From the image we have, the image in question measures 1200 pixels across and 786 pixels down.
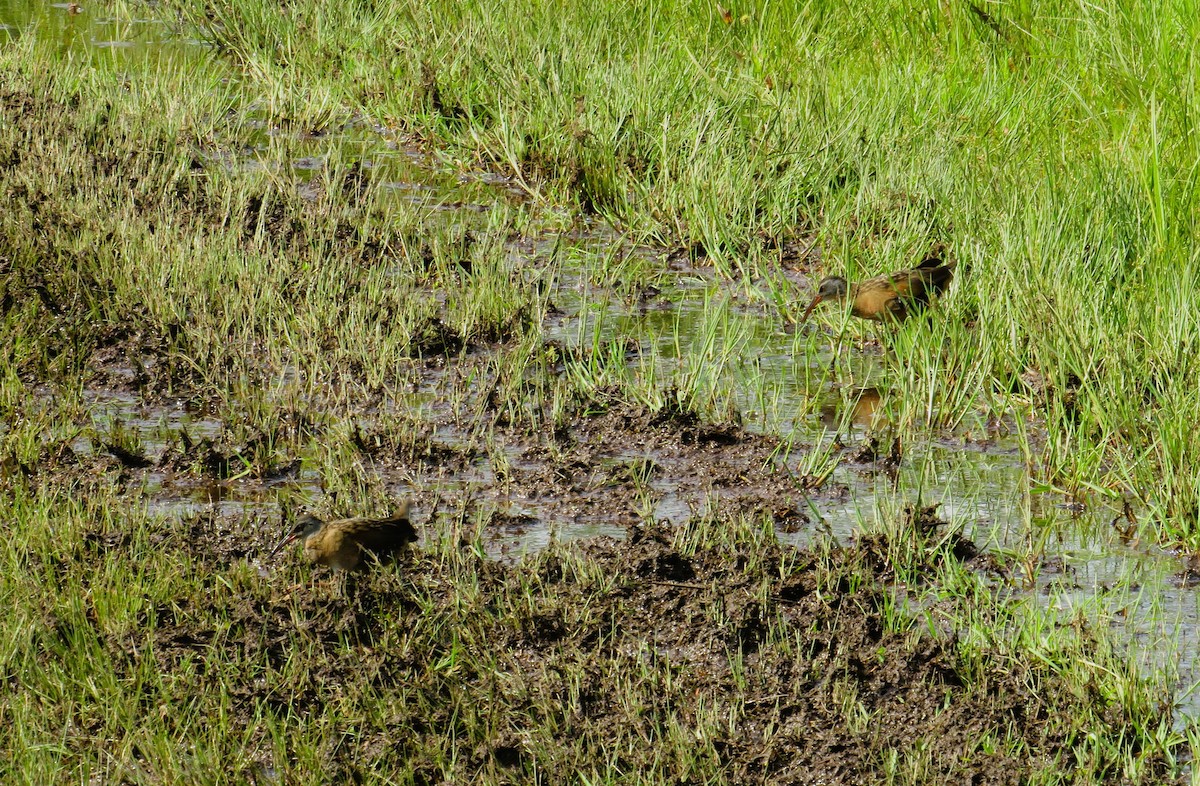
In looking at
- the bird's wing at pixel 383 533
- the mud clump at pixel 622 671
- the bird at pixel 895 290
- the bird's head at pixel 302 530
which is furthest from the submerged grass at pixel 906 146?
the bird's head at pixel 302 530

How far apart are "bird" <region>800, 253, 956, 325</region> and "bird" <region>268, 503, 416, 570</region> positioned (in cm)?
212

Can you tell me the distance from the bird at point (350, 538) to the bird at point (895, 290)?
212 centimetres

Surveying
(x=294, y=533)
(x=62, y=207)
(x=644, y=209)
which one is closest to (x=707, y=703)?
(x=294, y=533)

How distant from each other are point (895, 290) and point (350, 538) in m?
2.39

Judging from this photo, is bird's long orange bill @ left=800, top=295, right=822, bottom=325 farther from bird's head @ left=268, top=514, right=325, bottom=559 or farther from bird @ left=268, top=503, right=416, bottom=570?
bird's head @ left=268, top=514, right=325, bottom=559

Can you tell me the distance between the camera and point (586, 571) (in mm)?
3887

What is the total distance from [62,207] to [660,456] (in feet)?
11.1

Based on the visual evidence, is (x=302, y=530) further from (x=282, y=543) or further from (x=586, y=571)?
(x=586, y=571)

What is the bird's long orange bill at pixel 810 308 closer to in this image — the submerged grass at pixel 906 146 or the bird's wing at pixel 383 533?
the submerged grass at pixel 906 146

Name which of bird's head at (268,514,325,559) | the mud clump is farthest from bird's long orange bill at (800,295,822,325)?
bird's head at (268,514,325,559)

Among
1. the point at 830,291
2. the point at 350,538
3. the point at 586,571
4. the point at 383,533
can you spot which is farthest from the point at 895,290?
the point at 350,538

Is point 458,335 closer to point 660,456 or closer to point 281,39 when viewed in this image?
point 660,456

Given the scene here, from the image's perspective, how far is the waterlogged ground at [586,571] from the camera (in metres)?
3.19

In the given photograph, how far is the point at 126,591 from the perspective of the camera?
3.70 meters
